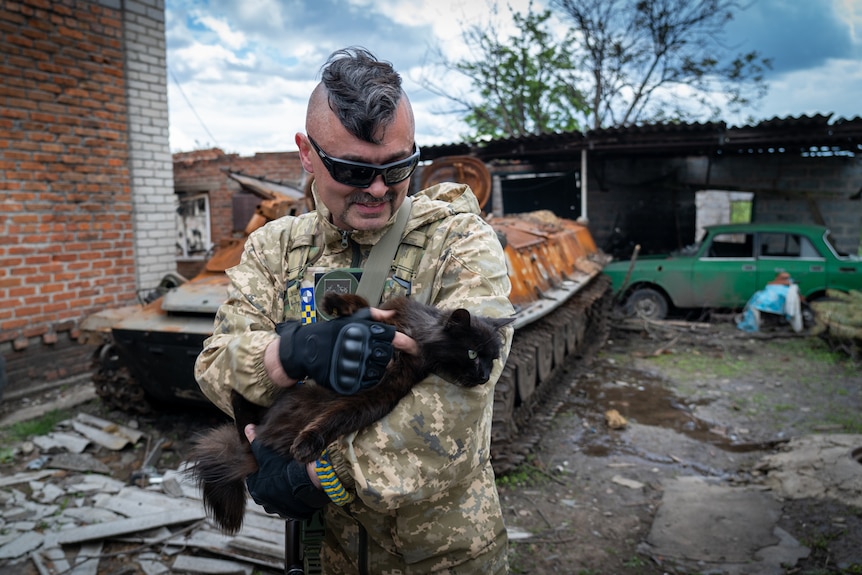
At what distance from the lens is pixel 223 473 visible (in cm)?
162

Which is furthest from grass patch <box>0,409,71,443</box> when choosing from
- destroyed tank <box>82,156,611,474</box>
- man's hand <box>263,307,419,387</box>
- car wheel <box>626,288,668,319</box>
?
car wheel <box>626,288,668,319</box>

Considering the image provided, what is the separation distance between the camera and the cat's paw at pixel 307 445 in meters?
1.30

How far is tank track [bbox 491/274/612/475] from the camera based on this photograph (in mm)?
4773

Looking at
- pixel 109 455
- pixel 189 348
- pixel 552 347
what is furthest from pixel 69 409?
pixel 552 347

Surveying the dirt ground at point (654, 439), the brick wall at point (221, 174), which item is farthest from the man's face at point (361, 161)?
the brick wall at point (221, 174)

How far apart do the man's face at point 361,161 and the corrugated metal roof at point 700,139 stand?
9.80 m

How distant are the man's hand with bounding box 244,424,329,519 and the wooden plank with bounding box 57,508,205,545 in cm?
289

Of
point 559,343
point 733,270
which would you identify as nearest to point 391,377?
point 559,343

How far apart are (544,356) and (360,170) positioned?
4803 mm

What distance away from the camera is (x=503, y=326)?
1400mm

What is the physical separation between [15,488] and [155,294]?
7.47ft

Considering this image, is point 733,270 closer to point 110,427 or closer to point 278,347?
point 110,427

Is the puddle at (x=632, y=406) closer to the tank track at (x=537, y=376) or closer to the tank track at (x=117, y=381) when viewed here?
the tank track at (x=537, y=376)

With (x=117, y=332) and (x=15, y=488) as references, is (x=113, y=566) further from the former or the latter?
(x=117, y=332)
